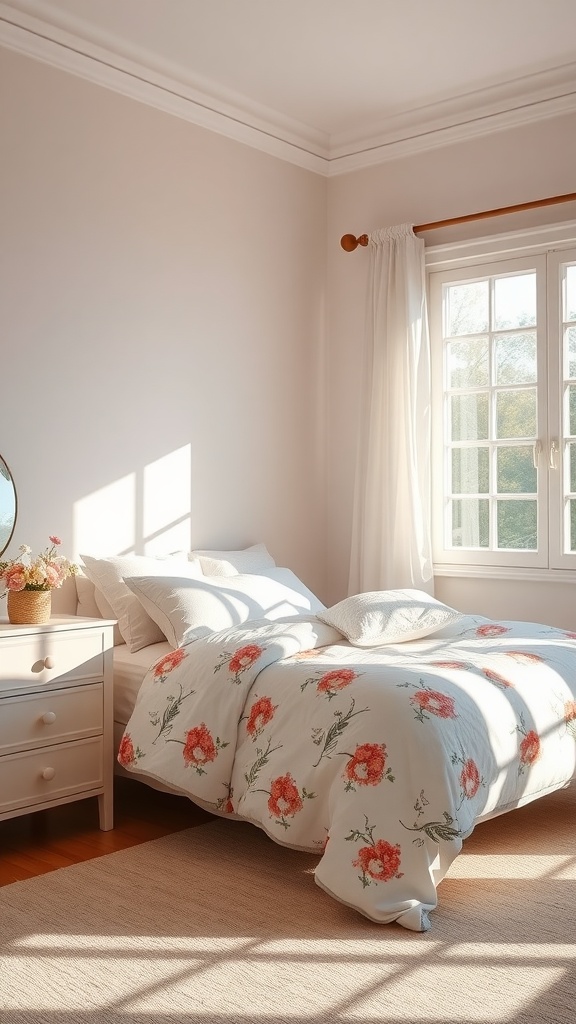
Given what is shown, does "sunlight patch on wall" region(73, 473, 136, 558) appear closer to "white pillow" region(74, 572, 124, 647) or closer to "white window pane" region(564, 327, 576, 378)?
"white pillow" region(74, 572, 124, 647)

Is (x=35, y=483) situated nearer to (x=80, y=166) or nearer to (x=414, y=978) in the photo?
(x=80, y=166)

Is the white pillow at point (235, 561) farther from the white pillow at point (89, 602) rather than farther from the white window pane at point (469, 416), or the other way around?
the white window pane at point (469, 416)

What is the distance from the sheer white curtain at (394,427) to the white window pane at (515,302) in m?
0.35

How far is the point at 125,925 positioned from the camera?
245 cm

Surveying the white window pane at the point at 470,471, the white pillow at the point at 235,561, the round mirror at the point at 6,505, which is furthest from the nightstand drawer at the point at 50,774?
the white window pane at the point at 470,471

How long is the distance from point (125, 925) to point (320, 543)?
2.85 meters

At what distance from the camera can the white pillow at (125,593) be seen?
3.64 meters

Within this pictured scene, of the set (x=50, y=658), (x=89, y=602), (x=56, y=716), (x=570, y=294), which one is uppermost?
(x=570, y=294)

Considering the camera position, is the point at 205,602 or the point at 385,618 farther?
the point at 205,602

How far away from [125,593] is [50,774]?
79 cm

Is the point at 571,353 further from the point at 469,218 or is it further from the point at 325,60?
the point at 325,60

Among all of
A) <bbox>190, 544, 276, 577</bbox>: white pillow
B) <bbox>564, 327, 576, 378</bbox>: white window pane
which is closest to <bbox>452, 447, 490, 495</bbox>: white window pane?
<bbox>564, 327, 576, 378</bbox>: white window pane

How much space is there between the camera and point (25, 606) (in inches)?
126

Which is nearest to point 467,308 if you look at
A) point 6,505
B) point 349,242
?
point 349,242
